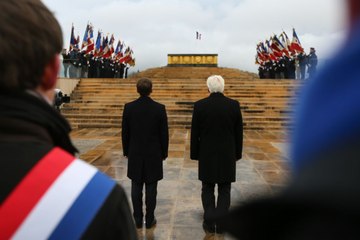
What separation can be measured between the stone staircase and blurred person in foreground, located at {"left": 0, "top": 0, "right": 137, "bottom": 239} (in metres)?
12.5

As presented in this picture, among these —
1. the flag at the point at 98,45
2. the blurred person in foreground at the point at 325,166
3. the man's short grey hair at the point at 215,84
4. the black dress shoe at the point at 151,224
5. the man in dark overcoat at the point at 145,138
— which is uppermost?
the flag at the point at 98,45

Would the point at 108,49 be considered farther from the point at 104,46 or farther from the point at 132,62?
the point at 132,62

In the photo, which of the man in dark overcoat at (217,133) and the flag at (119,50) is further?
the flag at (119,50)

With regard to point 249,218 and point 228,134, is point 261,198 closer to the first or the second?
point 249,218

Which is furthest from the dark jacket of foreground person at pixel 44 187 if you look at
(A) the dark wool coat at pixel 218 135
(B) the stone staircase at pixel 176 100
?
(B) the stone staircase at pixel 176 100

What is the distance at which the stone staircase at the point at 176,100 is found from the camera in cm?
1395

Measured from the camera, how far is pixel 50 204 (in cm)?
86

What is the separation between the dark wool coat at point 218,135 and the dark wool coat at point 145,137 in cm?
43

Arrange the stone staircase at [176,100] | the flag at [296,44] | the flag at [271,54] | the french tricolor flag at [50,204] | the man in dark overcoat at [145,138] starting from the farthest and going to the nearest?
the flag at [271,54]
the flag at [296,44]
the stone staircase at [176,100]
the man in dark overcoat at [145,138]
the french tricolor flag at [50,204]

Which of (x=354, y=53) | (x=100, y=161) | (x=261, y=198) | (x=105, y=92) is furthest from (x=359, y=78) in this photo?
(x=105, y=92)

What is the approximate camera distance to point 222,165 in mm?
3934

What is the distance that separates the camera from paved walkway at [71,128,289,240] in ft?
13.7

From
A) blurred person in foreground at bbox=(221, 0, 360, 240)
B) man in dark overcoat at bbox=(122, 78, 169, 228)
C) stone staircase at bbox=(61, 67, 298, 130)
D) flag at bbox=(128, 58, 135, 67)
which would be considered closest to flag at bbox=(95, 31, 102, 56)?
stone staircase at bbox=(61, 67, 298, 130)

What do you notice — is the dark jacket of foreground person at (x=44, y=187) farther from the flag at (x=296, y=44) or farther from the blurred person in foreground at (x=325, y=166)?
the flag at (x=296, y=44)
